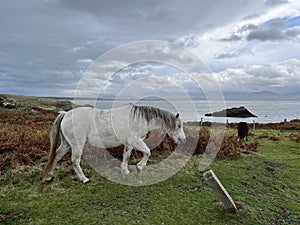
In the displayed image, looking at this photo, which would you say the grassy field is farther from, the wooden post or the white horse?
the white horse

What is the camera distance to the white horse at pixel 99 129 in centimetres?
632

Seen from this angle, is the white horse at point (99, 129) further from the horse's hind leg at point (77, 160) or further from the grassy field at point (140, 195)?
the grassy field at point (140, 195)

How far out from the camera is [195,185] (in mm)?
6477

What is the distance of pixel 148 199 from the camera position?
561 cm

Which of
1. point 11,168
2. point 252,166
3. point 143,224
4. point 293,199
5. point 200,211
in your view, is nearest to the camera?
point 143,224

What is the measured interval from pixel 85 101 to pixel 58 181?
2.06 meters

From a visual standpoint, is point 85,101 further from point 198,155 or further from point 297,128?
point 297,128

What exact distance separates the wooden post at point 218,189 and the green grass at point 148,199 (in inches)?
6.5

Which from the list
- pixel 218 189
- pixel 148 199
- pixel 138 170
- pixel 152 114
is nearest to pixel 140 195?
pixel 148 199

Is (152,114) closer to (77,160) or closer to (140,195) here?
(140,195)

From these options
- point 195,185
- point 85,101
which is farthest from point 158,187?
point 85,101

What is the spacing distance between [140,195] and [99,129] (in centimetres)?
186

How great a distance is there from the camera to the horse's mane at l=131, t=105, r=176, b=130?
6.61 m

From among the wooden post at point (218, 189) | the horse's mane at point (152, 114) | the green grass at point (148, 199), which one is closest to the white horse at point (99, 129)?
the horse's mane at point (152, 114)
